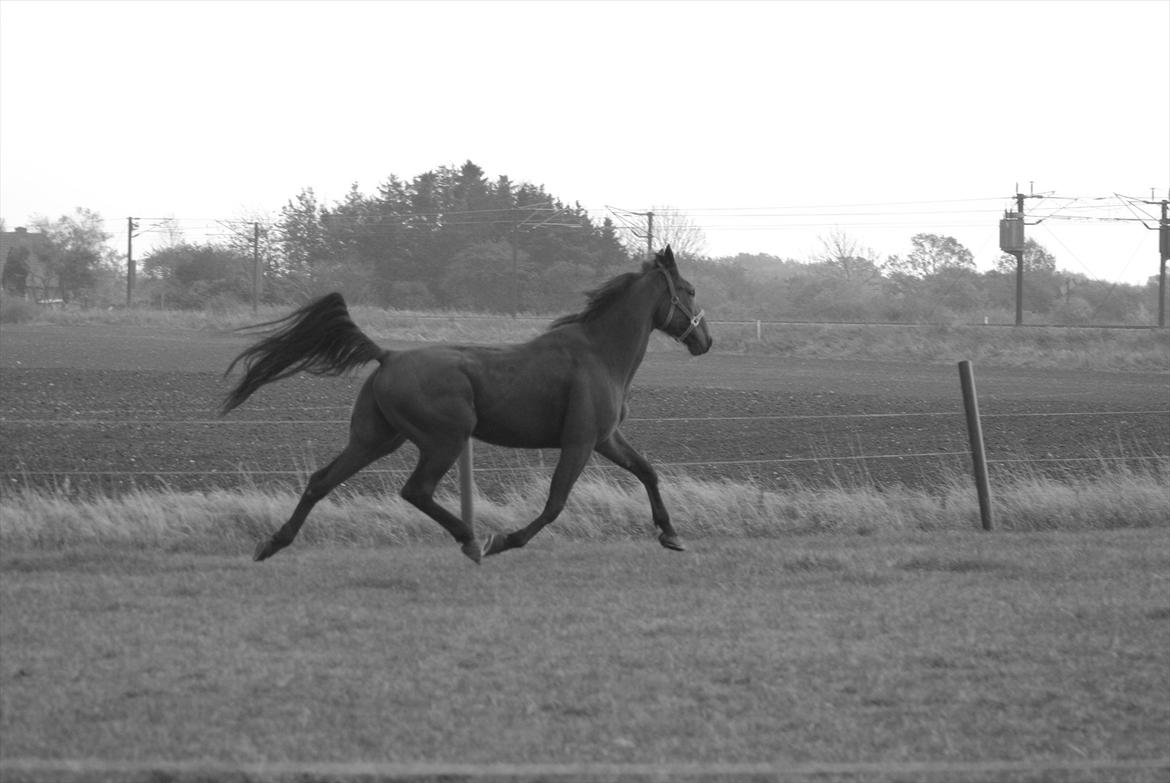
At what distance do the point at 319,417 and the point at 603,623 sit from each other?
1157cm

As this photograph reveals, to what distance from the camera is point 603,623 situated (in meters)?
6.86

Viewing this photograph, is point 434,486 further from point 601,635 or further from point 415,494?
point 601,635

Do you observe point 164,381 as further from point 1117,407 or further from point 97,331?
point 97,331

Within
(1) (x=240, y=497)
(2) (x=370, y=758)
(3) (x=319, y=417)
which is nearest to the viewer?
(2) (x=370, y=758)

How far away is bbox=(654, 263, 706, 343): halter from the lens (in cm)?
981

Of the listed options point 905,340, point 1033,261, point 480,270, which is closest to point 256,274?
point 480,270

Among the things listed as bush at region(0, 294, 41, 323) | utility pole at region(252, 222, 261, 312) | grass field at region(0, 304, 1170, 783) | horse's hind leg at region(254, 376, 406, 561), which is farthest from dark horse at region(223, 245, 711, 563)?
utility pole at region(252, 222, 261, 312)

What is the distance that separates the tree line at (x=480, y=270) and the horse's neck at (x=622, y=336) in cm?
5310

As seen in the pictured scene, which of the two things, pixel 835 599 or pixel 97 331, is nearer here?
pixel 835 599

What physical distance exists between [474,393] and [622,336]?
4.02ft

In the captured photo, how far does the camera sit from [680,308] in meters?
9.91

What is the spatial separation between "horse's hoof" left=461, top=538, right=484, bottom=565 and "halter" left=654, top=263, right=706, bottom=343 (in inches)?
87.5

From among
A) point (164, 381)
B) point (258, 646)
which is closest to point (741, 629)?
point (258, 646)

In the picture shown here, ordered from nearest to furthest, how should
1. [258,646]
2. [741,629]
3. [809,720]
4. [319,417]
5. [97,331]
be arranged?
[809,720] < [258,646] < [741,629] < [319,417] < [97,331]
